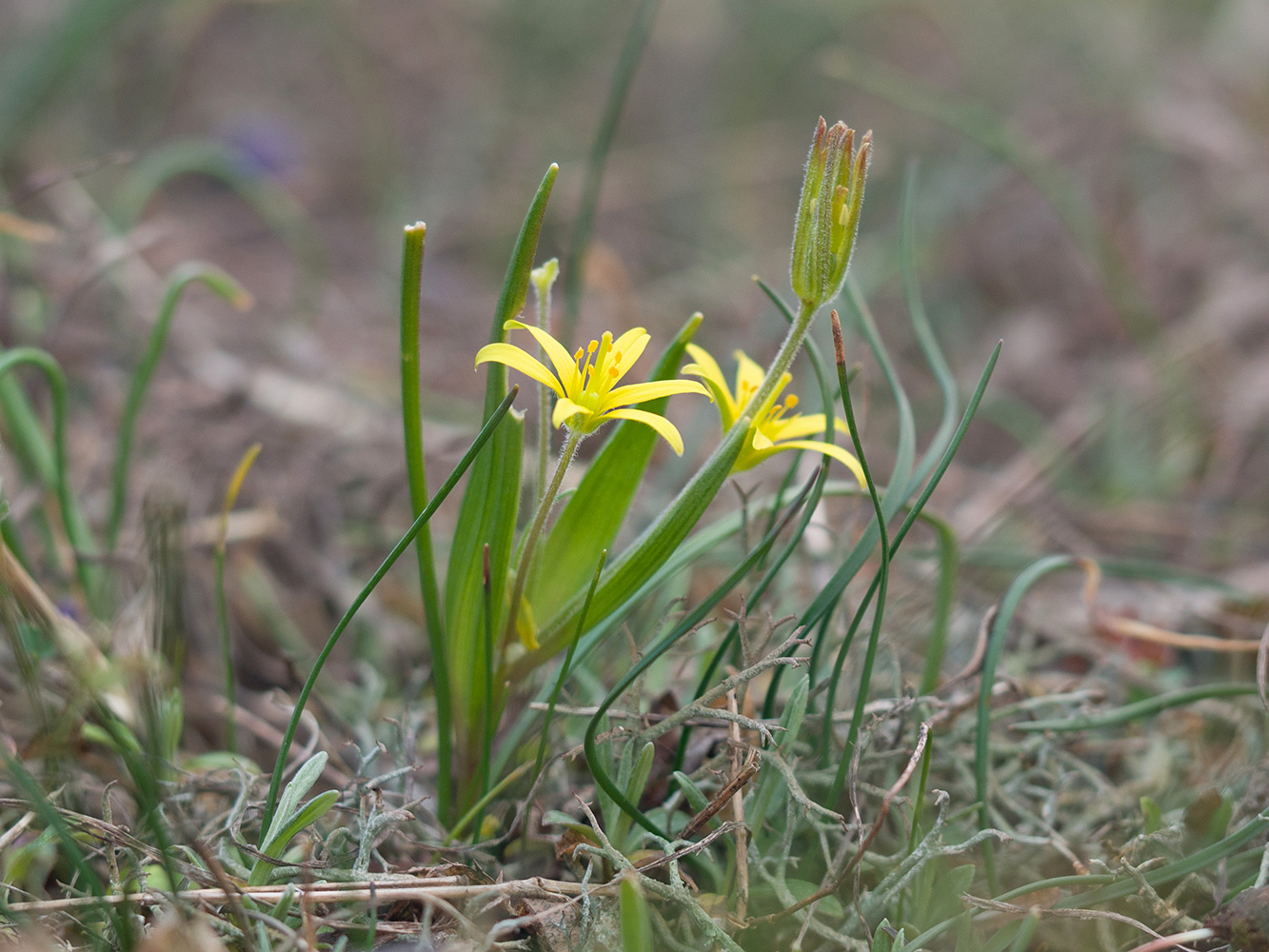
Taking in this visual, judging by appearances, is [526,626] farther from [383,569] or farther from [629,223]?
[629,223]

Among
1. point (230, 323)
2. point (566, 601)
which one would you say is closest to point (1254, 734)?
point (566, 601)

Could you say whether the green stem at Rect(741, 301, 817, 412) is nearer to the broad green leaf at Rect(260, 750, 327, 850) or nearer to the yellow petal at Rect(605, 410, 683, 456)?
the yellow petal at Rect(605, 410, 683, 456)

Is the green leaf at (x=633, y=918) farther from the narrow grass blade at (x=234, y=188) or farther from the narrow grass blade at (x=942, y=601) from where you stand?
the narrow grass blade at (x=234, y=188)

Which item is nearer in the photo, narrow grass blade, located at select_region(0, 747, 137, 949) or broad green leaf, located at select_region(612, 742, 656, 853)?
narrow grass blade, located at select_region(0, 747, 137, 949)

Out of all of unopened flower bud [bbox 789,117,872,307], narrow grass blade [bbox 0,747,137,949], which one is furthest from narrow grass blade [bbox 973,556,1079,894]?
narrow grass blade [bbox 0,747,137,949]

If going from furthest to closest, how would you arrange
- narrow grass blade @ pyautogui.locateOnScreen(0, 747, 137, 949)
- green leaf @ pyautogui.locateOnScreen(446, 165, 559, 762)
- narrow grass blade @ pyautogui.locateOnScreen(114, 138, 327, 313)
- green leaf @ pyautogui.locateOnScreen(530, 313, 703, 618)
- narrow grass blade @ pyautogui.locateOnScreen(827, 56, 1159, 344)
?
narrow grass blade @ pyautogui.locateOnScreen(114, 138, 327, 313) < narrow grass blade @ pyautogui.locateOnScreen(827, 56, 1159, 344) < green leaf @ pyautogui.locateOnScreen(530, 313, 703, 618) < green leaf @ pyautogui.locateOnScreen(446, 165, 559, 762) < narrow grass blade @ pyautogui.locateOnScreen(0, 747, 137, 949)

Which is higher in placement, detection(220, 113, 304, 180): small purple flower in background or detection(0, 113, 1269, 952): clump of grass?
detection(220, 113, 304, 180): small purple flower in background

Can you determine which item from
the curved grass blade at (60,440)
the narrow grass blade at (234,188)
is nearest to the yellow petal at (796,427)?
the curved grass blade at (60,440)
